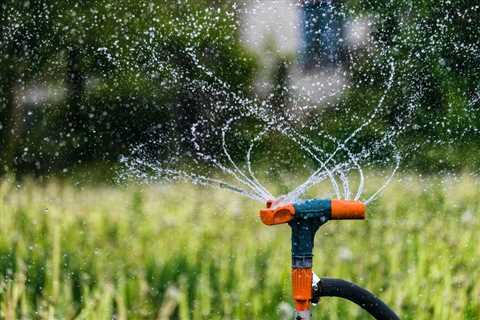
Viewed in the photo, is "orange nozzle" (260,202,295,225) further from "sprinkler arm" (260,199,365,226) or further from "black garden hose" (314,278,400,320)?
"black garden hose" (314,278,400,320)

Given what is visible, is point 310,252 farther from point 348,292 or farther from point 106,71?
point 106,71

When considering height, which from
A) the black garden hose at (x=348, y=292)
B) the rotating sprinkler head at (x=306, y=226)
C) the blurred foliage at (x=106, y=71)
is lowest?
the black garden hose at (x=348, y=292)

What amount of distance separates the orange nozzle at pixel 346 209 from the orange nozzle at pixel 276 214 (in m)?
0.06

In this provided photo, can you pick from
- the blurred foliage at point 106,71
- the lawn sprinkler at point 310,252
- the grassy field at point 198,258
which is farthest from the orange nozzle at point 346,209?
the blurred foliage at point 106,71

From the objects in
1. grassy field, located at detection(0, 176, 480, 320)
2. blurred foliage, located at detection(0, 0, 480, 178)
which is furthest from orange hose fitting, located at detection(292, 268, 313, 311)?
blurred foliage, located at detection(0, 0, 480, 178)

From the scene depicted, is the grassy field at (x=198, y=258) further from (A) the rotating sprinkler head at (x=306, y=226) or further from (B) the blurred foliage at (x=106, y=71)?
(A) the rotating sprinkler head at (x=306, y=226)

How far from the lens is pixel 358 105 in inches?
67.8

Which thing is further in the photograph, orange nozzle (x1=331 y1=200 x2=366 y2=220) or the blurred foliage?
the blurred foliage

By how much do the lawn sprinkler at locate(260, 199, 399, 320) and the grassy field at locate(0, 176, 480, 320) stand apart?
0.50 metres

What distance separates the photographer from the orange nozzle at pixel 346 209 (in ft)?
3.06

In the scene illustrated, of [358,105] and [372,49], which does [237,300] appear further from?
[372,49]

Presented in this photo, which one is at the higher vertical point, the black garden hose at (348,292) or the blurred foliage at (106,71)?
A: the blurred foliage at (106,71)

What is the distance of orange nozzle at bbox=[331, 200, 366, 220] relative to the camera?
36.8 inches

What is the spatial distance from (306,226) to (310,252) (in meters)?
0.04
